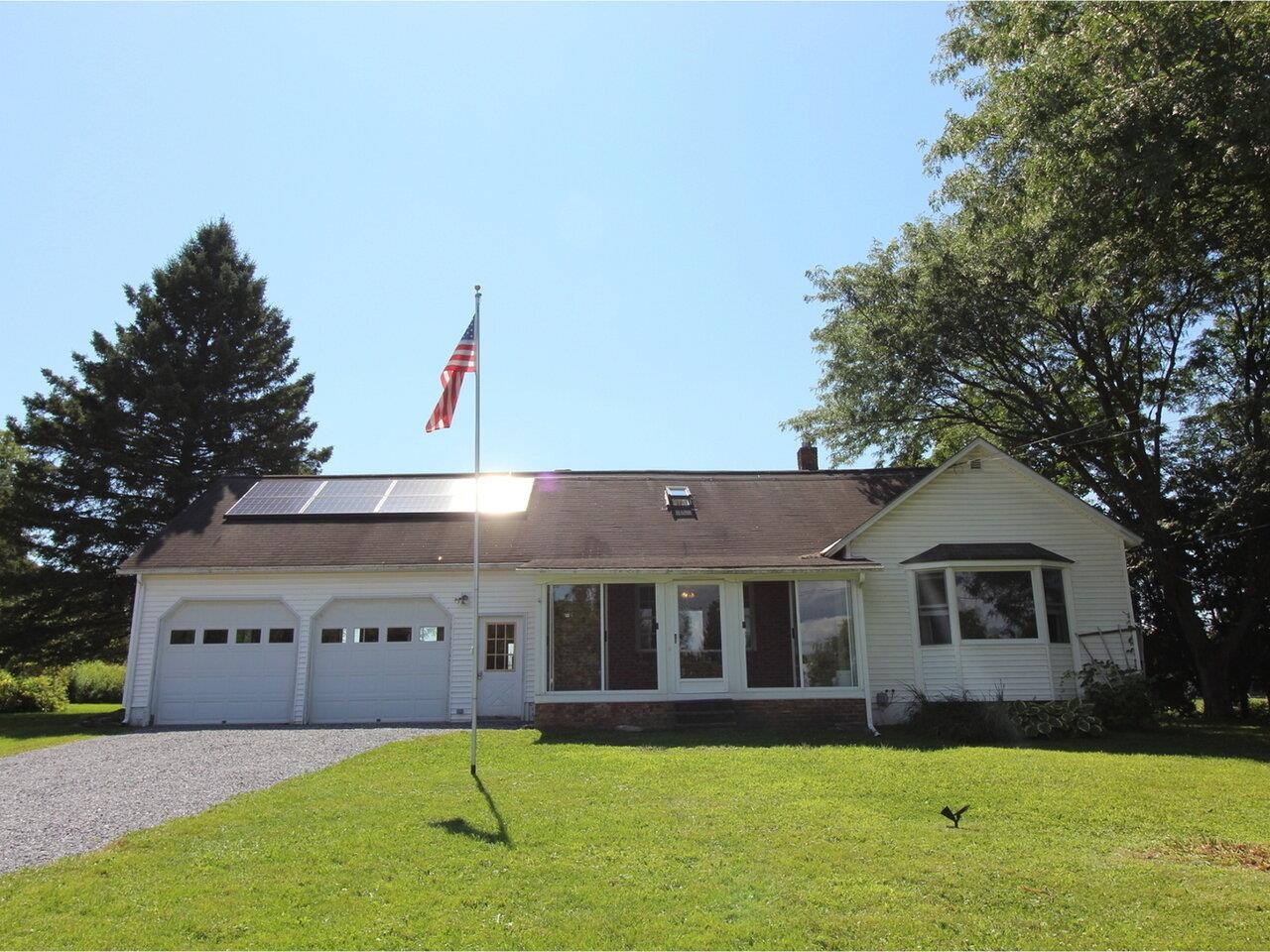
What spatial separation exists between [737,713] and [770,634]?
2.16 m

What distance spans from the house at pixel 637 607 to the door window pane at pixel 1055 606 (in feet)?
0.12

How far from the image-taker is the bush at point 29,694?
22859mm

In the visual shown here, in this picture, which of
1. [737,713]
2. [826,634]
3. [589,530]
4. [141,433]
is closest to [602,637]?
[737,713]

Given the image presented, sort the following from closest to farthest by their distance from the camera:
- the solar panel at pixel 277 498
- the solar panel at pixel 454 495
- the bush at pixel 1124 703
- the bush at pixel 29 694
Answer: the bush at pixel 1124 703 → the solar panel at pixel 277 498 → the solar panel at pixel 454 495 → the bush at pixel 29 694

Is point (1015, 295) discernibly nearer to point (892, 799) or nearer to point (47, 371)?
point (892, 799)

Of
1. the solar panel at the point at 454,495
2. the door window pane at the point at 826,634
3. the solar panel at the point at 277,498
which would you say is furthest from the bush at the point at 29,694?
the door window pane at the point at 826,634

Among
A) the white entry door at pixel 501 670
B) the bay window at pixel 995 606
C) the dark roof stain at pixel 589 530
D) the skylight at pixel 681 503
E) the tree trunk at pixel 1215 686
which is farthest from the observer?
the skylight at pixel 681 503

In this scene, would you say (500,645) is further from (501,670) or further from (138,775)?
(138,775)

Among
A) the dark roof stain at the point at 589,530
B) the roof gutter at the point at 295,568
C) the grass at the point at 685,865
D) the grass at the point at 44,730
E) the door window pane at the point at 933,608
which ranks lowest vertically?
the grass at the point at 685,865

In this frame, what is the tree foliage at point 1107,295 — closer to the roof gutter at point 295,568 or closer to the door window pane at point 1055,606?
the door window pane at point 1055,606

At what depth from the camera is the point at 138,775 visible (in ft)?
35.5

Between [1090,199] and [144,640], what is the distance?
61.1 ft

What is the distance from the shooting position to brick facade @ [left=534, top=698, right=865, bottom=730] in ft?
49.3

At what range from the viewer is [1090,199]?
1033cm
